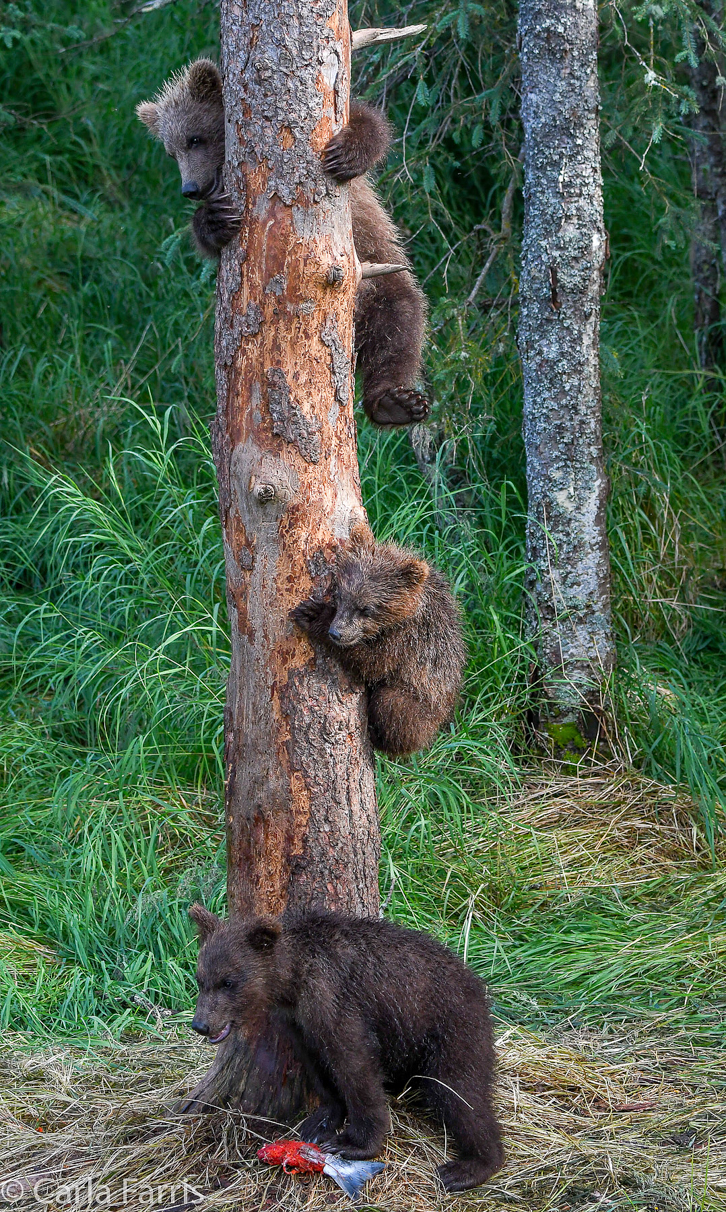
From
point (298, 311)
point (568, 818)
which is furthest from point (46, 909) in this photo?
point (298, 311)

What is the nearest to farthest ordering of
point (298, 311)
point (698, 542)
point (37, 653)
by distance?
point (298, 311) → point (37, 653) → point (698, 542)

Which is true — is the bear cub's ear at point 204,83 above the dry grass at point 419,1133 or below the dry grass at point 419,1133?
above

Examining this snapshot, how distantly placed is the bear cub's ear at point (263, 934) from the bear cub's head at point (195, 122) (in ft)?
8.26

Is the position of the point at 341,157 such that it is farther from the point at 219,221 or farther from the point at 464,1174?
the point at 464,1174

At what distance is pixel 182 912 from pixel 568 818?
181 centimetres

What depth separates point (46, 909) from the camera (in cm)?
477

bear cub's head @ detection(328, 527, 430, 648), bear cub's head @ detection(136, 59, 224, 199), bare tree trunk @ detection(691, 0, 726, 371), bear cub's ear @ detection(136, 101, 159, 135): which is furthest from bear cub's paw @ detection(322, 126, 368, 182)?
bare tree trunk @ detection(691, 0, 726, 371)

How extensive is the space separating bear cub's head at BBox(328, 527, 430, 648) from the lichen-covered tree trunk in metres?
2.33

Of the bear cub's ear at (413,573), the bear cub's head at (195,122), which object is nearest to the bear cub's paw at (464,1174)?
the bear cub's ear at (413,573)

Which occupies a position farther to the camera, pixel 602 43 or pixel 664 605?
pixel 602 43

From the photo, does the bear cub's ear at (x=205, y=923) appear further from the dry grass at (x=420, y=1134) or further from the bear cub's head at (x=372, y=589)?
the bear cub's head at (x=372, y=589)

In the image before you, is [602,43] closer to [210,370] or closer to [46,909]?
[210,370]

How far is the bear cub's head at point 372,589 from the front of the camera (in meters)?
3.29

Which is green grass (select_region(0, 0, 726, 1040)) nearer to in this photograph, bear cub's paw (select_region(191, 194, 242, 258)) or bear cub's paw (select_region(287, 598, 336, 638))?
bear cub's paw (select_region(287, 598, 336, 638))
